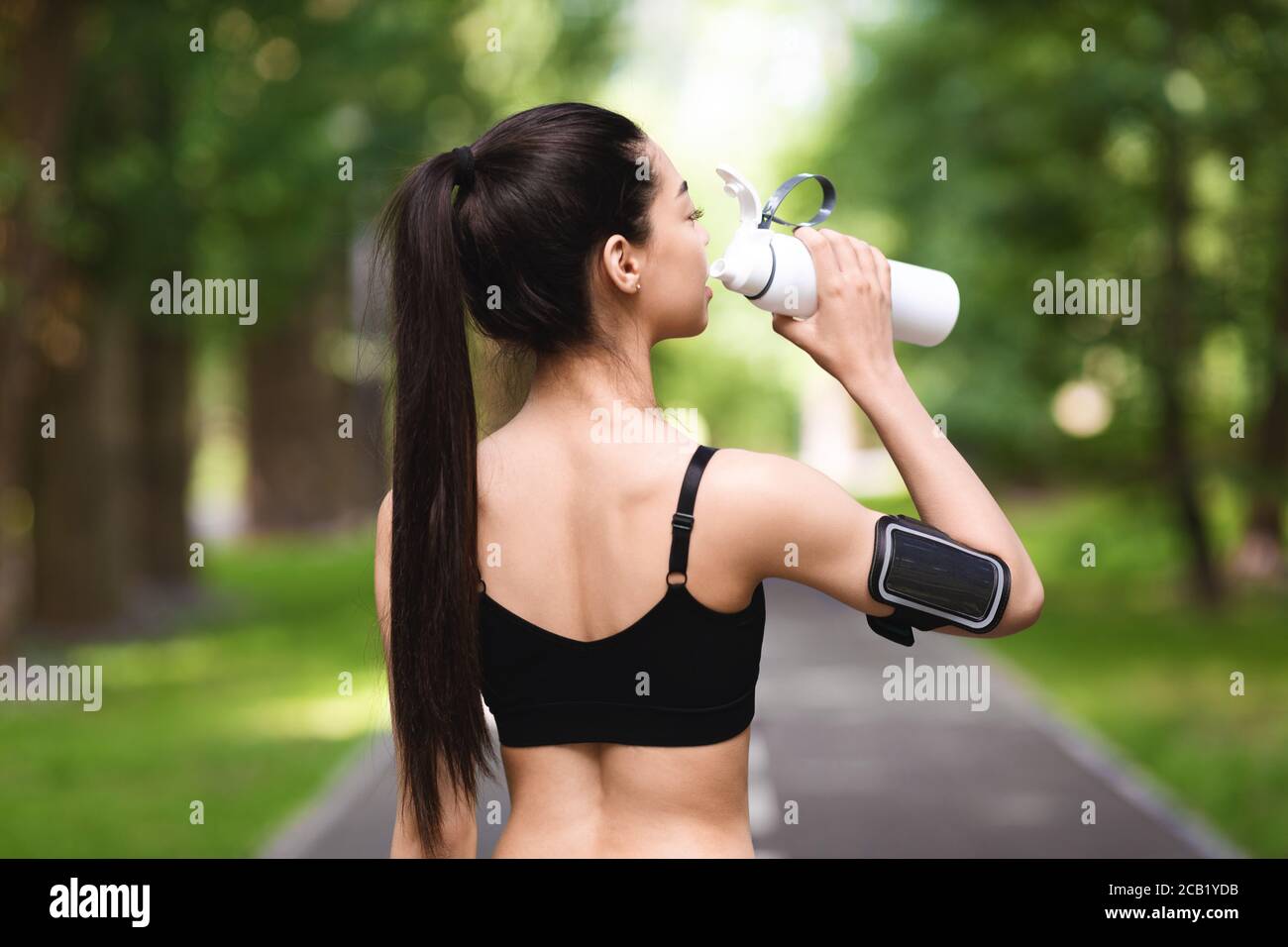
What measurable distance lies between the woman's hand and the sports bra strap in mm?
275

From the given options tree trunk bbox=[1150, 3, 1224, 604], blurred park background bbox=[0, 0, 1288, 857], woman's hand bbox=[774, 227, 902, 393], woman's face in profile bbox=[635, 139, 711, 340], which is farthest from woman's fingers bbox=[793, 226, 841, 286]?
tree trunk bbox=[1150, 3, 1224, 604]

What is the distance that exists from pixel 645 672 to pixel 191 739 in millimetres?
9376

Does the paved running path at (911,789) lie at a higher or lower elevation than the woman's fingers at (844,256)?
lower

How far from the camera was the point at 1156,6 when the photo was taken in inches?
599

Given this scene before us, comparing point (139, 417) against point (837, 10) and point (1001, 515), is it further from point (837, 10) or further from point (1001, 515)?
point (1001, 515)

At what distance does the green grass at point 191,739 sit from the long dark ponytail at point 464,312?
0.90ft

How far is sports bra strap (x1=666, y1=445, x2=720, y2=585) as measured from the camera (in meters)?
2.19

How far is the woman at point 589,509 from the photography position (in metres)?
2.24

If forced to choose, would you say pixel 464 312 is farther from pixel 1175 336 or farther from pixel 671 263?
pixel 1175 336
